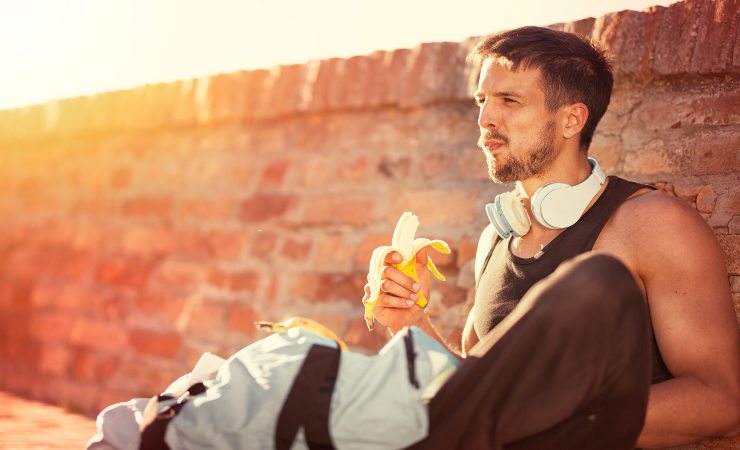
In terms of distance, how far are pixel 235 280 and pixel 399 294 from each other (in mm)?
1380

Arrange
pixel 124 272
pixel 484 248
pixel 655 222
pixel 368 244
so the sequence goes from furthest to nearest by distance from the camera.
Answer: pixel 124 272, pixel 368 244, pixel 484 248, pixel 655 222

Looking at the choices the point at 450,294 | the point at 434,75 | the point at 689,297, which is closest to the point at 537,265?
the point at 689,297

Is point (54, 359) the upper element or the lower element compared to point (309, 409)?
upper

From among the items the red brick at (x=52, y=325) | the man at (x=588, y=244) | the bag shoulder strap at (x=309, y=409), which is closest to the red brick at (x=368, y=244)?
the man at (x=588, y=244)

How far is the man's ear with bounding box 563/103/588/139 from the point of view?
2.57 meters

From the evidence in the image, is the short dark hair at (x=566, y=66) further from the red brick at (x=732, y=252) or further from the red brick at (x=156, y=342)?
the red brick at (x=156, y=342)

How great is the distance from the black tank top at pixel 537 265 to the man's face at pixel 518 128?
9.1 inches

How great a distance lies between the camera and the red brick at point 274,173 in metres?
3.62

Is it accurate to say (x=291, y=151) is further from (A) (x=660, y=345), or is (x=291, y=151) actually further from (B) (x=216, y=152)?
(A) (x=660, y=345)

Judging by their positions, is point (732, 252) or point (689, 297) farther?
point (732, 252)

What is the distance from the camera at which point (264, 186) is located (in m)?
3.67

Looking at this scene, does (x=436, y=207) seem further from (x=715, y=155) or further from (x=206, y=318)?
(x=206, y=318)

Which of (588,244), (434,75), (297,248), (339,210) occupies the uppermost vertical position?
(434,75)

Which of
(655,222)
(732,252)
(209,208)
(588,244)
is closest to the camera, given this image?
(655,222)
